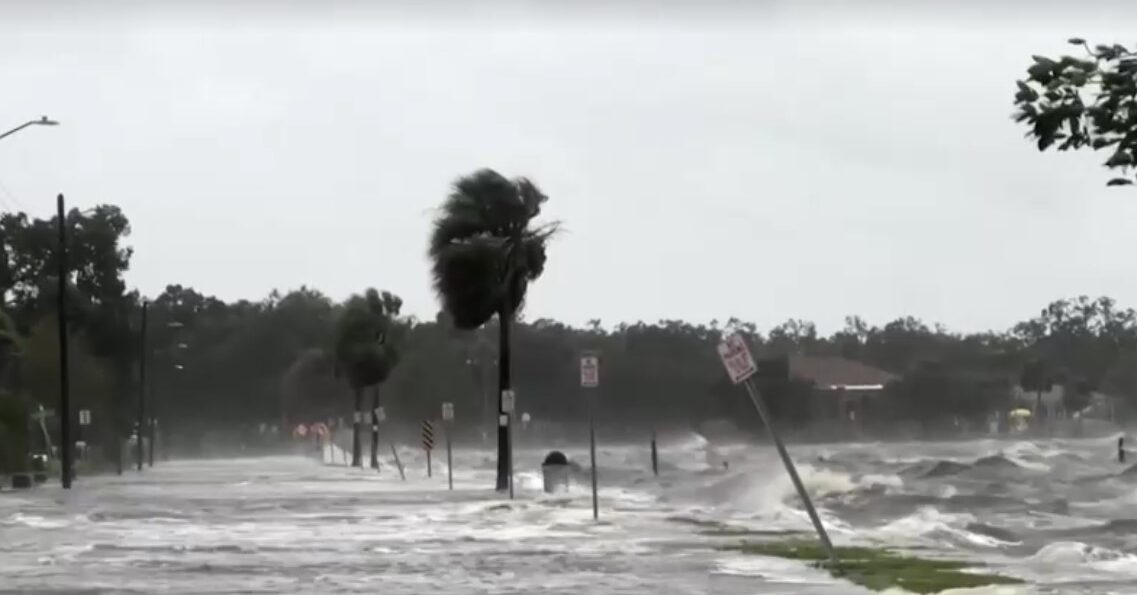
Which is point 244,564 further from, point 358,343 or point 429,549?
point 358,343

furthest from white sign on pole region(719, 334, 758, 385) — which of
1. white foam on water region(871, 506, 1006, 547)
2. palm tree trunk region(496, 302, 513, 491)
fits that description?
palm tree trunk region(496, 302, 513, 491)

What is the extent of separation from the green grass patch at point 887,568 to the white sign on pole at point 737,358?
99.3 inches

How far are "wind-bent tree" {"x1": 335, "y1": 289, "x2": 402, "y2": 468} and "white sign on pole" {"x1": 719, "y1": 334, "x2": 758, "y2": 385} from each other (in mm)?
63132

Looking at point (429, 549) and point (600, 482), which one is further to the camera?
point (600, 482)

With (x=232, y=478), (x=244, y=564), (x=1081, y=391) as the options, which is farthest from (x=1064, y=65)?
(x=1081, y=391)

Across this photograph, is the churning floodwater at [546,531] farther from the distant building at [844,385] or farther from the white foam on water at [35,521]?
the distant building at [844,385]

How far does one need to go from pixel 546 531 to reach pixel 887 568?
1045 centimetres

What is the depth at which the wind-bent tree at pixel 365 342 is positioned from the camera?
86.2 meters

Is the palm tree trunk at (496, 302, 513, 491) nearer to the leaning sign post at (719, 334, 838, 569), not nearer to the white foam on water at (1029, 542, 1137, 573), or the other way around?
the white foam on water at (1029, 542, 1137, 573)

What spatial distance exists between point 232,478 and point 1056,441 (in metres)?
56.8

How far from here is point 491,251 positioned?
49.5 m

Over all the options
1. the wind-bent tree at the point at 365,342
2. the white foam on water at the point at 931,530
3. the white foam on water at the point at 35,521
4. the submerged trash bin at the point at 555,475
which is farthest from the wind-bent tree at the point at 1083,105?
the wind-bent tree at the point at 365,342

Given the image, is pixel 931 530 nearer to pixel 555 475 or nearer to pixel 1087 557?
pixel 1087 557

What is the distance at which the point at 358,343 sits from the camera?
86.4m
